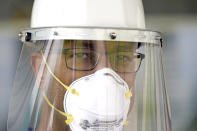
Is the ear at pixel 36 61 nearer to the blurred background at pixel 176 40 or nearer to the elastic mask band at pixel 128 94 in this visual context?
the elastic mask band at pixel 128 94

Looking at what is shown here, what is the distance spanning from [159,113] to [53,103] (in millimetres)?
453

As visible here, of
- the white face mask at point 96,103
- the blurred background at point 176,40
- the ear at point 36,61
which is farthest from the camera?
the blurred background at point 176,40

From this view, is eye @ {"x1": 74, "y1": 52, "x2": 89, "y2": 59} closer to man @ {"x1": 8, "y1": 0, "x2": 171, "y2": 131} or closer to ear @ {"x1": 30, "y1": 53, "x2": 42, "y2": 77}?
man @ {"x1": 8, "y1": 0, "x2": 171, "y2": 131}

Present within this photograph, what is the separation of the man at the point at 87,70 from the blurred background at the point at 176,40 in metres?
1.37

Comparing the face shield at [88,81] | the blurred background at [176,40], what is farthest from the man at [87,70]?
the blurred background at [176,40]

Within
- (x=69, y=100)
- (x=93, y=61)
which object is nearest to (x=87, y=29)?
(x=93, y=61)

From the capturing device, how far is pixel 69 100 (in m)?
1.20

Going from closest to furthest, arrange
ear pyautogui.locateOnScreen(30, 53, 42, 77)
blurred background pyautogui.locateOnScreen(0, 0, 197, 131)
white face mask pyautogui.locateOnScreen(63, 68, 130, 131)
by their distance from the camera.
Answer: white face mask pyautogui.locateOnScreen(63, 68, 130, 131) < ear pyautogui.locateOnScreen(30, 53, 42, 77) < blurred background pyautogui.locateOnScreen(0, 0, 197, 131)

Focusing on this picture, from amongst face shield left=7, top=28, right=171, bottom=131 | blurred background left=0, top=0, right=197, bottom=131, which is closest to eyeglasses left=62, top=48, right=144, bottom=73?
face shield left=7, top=28, right=171, bottom=131

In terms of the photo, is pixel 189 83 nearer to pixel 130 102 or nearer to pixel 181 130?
pixel 181 130

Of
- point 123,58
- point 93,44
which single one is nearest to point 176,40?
point 123,58

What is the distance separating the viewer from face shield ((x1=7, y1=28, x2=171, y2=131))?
1.19 metres

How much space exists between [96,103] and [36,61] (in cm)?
31

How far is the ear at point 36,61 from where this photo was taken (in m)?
1.28
